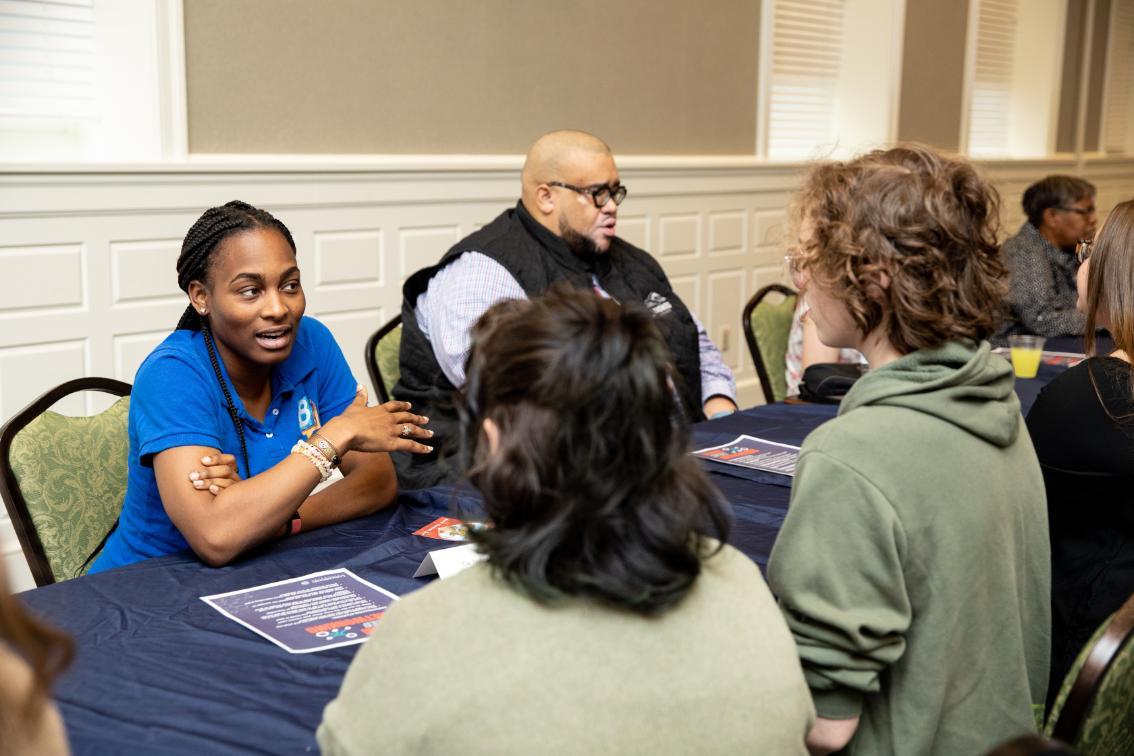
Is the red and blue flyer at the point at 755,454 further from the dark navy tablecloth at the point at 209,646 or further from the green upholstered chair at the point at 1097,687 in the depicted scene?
the green upholstered chair at the point at 1097,687

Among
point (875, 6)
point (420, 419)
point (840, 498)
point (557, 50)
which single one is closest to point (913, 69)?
point (875, 6)

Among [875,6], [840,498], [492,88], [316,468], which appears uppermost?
[875,6]

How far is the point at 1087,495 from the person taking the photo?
184 centimetres

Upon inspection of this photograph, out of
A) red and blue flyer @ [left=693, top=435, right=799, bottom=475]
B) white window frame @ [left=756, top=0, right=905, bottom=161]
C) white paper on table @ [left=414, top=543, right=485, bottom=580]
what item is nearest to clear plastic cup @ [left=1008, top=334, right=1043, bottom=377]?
red and blue flyer @ [left=693, top=435, right=799, bottom=475]

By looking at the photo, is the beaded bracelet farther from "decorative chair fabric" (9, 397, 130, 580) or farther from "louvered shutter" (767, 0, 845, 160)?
"louvered shutter" (767, 0, 845, 160)

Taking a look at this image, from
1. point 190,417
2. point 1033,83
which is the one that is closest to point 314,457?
point 190,417

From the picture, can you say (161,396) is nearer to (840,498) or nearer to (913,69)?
(840,498)

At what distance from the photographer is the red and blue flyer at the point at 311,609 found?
148 cm

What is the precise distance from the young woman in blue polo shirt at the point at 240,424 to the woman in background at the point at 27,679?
938mm

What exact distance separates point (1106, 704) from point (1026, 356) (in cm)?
229

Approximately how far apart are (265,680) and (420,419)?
0.69 meters

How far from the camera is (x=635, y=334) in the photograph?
99 centimetres

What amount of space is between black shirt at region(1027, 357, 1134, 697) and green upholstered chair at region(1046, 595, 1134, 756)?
0.51m

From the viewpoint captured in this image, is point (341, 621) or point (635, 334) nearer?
point (635, 334)
